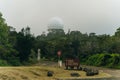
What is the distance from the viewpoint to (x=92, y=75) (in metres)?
43.1

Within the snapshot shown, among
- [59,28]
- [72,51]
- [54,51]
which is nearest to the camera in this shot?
[72,51]

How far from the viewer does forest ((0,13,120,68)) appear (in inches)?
2649

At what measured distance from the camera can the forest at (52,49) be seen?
221ft

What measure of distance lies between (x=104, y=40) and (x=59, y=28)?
45415mm

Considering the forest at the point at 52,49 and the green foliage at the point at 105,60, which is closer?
the forest at the point at 52,49

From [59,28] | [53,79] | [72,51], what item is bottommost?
[53,79]

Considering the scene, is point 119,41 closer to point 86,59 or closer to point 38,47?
point 86,59

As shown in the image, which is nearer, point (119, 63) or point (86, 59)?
point (119, 63)

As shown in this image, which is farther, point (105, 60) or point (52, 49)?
point (52, 49)

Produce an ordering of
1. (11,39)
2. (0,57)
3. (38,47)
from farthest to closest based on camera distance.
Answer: (38,47), (11,39), (0,57)

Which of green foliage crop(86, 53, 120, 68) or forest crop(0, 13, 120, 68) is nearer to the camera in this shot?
forest crop(0, 13, 120, 68)

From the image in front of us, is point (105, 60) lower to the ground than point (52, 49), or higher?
lower

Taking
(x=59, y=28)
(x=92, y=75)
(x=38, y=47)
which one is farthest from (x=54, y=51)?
(x=92, y=75)

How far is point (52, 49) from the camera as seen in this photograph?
10712 centimetres
